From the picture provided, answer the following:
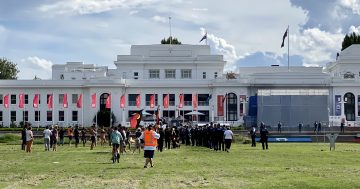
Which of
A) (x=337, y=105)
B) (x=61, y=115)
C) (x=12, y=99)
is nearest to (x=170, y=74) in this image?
(x=61, y=115)

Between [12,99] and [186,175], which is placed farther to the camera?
[12,99]

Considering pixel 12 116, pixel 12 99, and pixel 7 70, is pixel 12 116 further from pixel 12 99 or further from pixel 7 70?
pixel 7 70

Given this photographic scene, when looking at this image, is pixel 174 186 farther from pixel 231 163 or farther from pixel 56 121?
pixel 56 121

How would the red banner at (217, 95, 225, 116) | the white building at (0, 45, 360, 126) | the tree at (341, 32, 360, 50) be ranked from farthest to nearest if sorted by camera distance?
the tree at (341, 32, 360, 50) → the white building at (0, 45, 360, 126) → the red banner at (217, 95, 225, 116)

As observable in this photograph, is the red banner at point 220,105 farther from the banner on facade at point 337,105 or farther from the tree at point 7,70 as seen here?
the tree at point 7,70

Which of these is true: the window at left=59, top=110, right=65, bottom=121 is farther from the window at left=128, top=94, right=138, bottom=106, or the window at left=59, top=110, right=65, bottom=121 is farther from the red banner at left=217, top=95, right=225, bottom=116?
the red banner at left=217, top=95, right=225, bottom=116

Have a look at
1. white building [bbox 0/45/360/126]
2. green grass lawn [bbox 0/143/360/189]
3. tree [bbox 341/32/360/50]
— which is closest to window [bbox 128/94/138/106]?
white building [bbox 0/45/360/126]

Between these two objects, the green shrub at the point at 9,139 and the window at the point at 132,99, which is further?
the window at the point at 132,99

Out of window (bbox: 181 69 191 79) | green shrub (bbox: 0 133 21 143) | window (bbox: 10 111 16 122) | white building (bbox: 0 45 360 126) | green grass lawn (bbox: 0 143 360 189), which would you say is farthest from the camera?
window (bbox: 181 69 191 79)

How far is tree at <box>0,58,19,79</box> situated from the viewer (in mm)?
134712

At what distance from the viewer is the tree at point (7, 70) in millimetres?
134712

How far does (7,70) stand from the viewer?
136 m

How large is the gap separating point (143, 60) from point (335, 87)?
1347 inches

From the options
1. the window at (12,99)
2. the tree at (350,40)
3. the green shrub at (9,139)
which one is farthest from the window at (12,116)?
the tree at (350,40)
